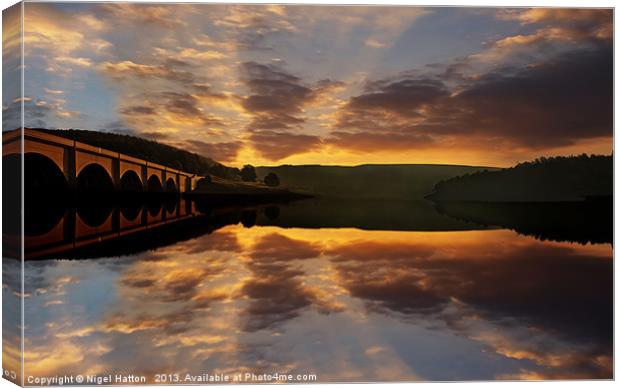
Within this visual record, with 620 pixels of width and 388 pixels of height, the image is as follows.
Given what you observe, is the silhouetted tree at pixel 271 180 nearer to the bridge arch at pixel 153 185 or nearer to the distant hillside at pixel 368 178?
the distant hillside at pixel 368 178

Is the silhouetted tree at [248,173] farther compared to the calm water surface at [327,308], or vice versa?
the silhouetted tree at [248,173]

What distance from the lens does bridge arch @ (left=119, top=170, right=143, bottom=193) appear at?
4.55 meters

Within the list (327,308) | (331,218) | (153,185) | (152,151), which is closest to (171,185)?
(153,185)

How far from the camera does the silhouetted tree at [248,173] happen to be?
15.4 ft

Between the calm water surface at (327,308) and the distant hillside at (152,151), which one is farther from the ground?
the distant hillside at (152,151)

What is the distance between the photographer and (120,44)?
4.39m

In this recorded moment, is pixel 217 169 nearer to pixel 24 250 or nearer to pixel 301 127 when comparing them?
pixel 301 127

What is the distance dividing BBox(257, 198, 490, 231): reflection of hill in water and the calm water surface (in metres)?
0.07

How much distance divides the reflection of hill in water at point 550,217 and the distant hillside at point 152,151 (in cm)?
193

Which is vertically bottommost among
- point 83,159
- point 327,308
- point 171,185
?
point 327,308

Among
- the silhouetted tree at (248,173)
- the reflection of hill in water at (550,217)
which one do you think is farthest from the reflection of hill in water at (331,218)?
the silhouetted tree at (248,173)

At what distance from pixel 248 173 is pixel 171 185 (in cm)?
64

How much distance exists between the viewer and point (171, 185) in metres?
4.65

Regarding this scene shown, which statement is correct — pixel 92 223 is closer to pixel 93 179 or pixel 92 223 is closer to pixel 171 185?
pixel 93 179
